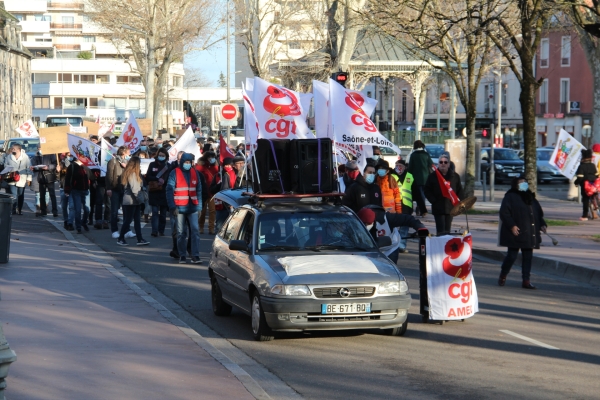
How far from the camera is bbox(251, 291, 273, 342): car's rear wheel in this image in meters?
9.56

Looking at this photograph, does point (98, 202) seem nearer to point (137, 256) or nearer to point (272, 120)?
point (137, 256)

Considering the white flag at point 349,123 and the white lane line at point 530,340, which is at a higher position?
the white flag at point 349,123

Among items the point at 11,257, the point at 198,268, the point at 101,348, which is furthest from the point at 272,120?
the point at 101,348

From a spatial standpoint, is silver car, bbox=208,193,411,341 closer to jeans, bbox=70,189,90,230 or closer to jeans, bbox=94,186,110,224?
jeans, bbox=70,189,90,230

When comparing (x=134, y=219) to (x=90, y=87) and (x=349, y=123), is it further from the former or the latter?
(x=90, y=87)

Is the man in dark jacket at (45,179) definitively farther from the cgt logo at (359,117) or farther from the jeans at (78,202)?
the cgt logo at (359,117)

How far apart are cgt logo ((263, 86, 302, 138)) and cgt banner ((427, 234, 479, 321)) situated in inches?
240

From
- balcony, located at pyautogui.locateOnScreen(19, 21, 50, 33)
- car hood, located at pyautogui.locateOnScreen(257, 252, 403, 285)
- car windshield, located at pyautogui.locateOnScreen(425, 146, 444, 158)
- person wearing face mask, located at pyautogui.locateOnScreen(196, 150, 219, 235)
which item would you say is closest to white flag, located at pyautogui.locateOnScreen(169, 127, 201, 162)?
person wearing face mask, located at pyautogui.locateOnScreen(196, 150, 219, 235)

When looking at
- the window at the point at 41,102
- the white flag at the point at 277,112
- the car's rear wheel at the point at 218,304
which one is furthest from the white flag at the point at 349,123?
the window at the point at 41,102

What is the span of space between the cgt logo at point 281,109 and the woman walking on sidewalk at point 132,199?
4194 mm

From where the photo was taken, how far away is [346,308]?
9.38 m

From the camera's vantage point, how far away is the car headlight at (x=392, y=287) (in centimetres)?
951

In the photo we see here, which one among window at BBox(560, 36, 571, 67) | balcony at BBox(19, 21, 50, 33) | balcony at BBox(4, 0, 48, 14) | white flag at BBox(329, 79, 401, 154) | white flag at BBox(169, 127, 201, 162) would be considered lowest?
white flag at BBox(169, 127, 201, 162)

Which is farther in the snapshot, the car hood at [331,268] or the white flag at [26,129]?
the white flag at [26,129]
